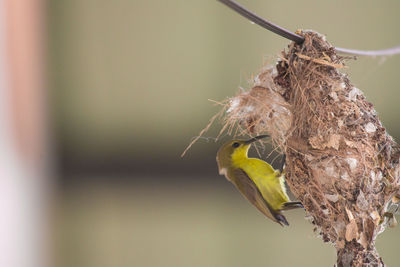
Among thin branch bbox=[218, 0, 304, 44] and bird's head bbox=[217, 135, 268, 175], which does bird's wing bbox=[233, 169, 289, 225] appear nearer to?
bird's head bbox=[217, 135, 268, 175]

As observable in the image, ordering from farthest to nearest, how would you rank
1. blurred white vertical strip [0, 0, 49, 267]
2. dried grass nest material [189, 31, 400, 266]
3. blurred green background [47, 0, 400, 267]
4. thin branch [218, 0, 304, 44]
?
blurred green background [47, 0, 400, 267] → blurred white vertical strip [0, 0, 49, 267] → dried grass nest material [189, 31, 400, 266] → thin branch [218, 0, 304, 44]

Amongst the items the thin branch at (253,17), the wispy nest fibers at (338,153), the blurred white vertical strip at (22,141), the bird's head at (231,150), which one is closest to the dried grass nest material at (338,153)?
the wispy nest fibers at (338,153)

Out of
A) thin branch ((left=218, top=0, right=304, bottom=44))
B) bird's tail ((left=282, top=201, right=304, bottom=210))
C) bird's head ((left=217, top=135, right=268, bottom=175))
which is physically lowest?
bird's tail ((left=282, top=201, right=304, bottom=210))

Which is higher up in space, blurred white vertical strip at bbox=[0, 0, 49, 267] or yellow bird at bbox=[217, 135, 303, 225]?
yellow bird at bbox=[217, 135, 303, 225]

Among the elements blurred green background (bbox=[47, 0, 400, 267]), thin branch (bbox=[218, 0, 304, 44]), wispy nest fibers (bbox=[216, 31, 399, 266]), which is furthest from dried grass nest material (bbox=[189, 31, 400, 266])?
blurred green background (bbox=[47, 0, 400, 267])

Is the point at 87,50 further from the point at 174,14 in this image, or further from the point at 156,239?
the point at 156,239

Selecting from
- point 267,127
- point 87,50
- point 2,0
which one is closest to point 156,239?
point 87,50

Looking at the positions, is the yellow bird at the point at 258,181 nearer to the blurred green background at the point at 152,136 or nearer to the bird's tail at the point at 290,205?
the bird's tail at the point at 290,205

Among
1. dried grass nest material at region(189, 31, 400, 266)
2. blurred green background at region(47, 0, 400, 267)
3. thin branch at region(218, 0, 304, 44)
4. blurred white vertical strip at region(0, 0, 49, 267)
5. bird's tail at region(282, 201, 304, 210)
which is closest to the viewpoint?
thin branch at region(218, 0, 304, 44)
